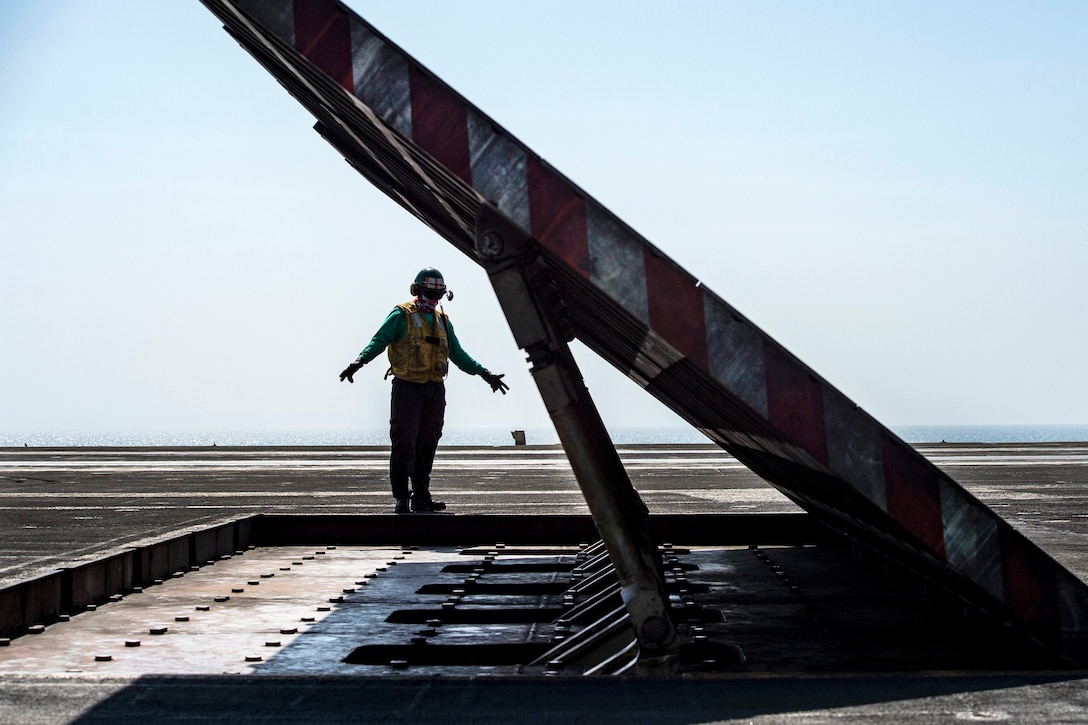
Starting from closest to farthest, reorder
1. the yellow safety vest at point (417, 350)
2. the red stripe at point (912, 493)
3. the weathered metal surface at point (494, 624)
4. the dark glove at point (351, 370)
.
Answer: the red stripe at point (912, 493) < the weathered metal surface at point (494, 624) < the dark glove at point (351, 370) < the yellow safety vest at point (417, 350)

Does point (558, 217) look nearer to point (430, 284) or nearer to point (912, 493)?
point (912, 493)

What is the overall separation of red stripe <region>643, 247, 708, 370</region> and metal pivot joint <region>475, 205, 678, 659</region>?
37 centimetres

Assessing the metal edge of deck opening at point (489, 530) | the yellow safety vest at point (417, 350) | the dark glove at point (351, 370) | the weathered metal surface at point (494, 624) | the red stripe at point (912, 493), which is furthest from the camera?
the yellow safety vest at point (417, 350)

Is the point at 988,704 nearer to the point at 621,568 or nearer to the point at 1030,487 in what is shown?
the point at 621,568

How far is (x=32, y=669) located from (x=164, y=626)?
87 cm

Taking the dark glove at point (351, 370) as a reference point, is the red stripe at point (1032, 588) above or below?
below

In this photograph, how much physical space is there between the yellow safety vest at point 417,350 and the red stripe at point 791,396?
6.24 meters

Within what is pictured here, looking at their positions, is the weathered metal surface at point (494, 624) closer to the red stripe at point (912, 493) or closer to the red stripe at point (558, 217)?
the red stripe at point (912, 493)

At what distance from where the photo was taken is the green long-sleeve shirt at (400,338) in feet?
32.1

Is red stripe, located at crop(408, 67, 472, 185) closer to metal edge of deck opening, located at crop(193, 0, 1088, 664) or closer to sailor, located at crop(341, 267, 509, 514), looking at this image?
metal edge of deck opening, located at crop(193, 0, 1088, 664)

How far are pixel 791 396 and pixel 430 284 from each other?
6.32 metres

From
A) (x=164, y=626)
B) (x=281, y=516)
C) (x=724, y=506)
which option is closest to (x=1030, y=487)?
(x=724, y=506)

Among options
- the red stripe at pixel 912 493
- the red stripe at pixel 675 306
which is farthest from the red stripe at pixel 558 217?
the red stripe at pixel 912 493

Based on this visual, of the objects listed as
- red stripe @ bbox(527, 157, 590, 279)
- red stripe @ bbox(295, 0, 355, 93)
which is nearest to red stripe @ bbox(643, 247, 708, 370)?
red stripe @ bbox(527, 157, 590, 279)
